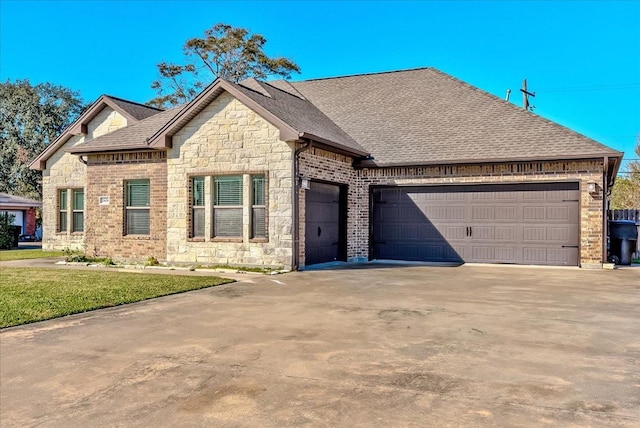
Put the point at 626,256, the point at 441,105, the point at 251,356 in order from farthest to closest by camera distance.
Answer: the point at 441,105 → the point at 626,256 → the point at 251,356

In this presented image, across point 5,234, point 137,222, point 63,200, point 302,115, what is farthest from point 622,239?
point 5,234

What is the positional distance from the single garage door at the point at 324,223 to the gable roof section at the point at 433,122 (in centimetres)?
167

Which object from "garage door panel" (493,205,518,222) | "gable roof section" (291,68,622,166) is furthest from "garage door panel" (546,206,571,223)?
"gable roof section" (291,68,622,166)

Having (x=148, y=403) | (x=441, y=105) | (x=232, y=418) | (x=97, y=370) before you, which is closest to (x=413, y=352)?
(x=232, y=418)

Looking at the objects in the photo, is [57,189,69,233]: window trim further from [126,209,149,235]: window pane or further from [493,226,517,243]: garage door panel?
[493,226,517,243]: garage door panel

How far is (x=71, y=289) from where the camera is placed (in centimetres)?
937

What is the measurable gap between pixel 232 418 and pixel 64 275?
31.7 ft

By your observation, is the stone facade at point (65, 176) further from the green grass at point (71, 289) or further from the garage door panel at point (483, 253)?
the garage door panel at point (483, 253)

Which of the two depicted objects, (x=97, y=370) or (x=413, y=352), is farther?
(x=413, y=352)

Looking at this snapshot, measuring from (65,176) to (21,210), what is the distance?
45.4 feet

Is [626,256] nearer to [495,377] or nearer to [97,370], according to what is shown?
[495,377]

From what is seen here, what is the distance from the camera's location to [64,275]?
38.4 feet

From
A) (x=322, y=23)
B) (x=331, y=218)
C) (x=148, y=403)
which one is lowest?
(x=148, y=403)

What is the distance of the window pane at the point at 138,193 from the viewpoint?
1509 cm
